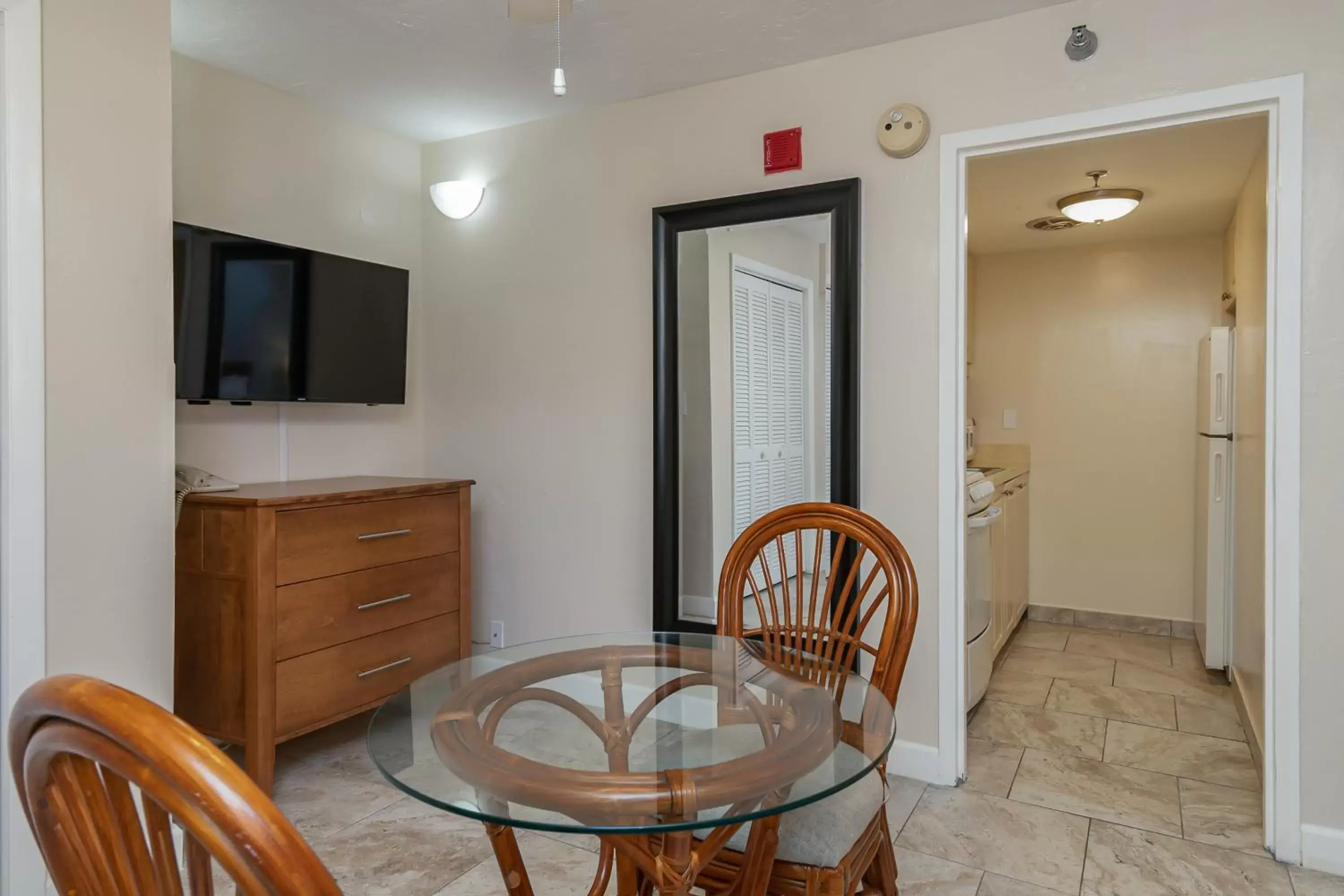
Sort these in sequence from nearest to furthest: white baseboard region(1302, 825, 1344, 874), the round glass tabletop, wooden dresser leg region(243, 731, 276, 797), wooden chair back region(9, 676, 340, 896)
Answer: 1. wooden chair back region(9, 676, 340, 896)
2. the round glass tabletop
3. white baseboard region(1302, 825, 1344, 874)
4. wooden dresser leg region(243, 731, 276, 797)

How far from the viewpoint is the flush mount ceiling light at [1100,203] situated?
147 inches

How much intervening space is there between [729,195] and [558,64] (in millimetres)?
736

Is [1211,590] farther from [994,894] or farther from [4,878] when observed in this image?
[4,878]

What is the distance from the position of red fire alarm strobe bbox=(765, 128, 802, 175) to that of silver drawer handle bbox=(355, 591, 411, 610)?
77.5 inches

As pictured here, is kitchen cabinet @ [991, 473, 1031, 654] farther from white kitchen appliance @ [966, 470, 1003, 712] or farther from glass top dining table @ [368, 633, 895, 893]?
glass top dining table @ [368, 633, 895, 893]

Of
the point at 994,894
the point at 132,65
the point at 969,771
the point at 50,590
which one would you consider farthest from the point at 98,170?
the point at 969,771

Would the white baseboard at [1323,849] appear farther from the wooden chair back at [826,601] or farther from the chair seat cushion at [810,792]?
the chair seat cushion at [810,792]

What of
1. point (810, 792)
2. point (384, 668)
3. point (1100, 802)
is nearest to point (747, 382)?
point (384, 668)

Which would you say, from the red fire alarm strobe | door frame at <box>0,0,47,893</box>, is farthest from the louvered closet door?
door frame at <box>0,0,47,893</box>

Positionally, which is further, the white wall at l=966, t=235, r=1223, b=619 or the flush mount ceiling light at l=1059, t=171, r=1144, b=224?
the white wall at l=966, t=235, r=1223, b=619

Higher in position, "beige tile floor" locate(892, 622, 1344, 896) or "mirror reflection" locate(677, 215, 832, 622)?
"mirror reflection" locate(677, 215, 832, 622)

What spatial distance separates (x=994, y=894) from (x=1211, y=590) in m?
2.48

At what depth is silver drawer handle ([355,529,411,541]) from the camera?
281 cm

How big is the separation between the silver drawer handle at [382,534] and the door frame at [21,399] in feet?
3.16
